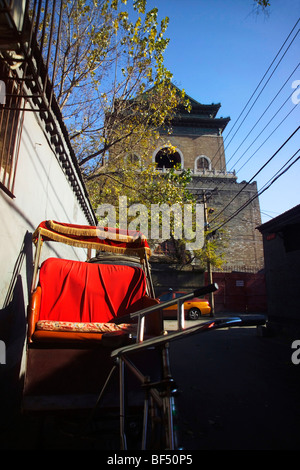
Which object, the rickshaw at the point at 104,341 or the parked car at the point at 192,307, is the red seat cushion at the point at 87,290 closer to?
the rickshaw at the point at 104,341

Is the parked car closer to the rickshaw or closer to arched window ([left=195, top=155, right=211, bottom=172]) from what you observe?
the rickshaw

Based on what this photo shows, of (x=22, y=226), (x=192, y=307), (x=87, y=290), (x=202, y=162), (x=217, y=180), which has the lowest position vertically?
(x=192, y=307)

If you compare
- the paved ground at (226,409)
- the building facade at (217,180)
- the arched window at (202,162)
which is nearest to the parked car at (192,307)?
the paved ground at (226,409)

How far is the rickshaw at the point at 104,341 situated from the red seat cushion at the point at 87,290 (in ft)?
0.04

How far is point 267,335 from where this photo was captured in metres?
9.11

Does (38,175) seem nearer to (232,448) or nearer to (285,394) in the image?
(232,448)

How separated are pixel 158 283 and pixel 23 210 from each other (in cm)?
1730

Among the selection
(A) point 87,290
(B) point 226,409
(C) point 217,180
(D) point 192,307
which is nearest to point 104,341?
(A) point 87,290

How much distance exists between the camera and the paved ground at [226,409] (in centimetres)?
286

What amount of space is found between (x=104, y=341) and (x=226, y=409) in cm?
254

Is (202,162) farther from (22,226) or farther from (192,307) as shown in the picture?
(22,226)

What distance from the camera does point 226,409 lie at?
3789 mm

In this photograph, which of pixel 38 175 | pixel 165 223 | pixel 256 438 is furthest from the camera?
pixel 165 223

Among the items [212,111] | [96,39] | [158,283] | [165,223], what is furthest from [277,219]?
[212,111]
